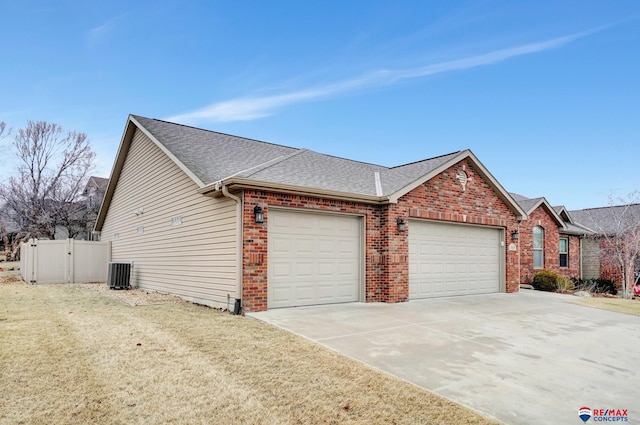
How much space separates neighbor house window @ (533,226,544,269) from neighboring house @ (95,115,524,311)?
506 cm

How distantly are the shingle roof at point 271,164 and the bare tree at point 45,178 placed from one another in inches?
581

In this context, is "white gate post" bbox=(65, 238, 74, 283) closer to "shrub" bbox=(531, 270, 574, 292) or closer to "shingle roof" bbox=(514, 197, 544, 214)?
"shrub" bbox=(531, 270, 574, 292)

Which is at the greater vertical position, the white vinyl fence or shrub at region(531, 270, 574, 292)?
the white vinyl fence

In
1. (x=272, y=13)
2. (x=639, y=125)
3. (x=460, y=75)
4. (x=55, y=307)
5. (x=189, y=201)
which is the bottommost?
(x=55, y=307)

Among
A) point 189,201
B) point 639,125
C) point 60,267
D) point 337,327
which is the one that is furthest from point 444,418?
point 639,125

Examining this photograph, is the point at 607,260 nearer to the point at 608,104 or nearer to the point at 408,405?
the point at 608,104

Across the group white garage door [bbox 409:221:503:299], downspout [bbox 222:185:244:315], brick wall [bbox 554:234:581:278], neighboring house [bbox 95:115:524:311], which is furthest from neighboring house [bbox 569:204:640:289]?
downspout [bbox 222:185:244:315]

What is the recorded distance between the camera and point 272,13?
13.1 m

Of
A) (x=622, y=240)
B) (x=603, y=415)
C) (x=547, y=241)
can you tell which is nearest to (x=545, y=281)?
(x=547, y=241)

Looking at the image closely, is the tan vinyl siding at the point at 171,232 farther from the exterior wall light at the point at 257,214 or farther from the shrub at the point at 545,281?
the shrub at the point at 545,281

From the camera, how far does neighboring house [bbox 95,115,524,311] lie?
8750mm

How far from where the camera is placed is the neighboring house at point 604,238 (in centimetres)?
1983

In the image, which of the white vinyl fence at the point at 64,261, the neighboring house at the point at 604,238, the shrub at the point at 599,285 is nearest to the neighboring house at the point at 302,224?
the white vinyl fence at the point at 64,261

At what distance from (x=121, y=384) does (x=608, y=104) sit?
63.6 feet
